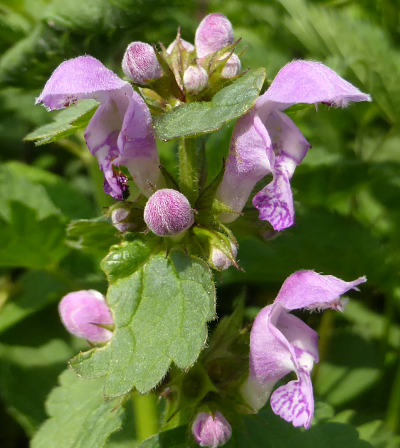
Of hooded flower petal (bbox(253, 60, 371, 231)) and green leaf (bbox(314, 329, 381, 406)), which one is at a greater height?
hooded flower petal (bbox(253, 60, 371, 231))

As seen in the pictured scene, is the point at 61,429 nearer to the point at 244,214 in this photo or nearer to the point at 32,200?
the point at 244,214

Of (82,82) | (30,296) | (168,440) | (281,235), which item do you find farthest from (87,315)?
(30,296)

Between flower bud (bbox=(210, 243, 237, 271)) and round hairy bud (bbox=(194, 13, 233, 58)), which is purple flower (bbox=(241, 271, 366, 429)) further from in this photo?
round hairy bud (bbox=(194, 13, 233, 58))

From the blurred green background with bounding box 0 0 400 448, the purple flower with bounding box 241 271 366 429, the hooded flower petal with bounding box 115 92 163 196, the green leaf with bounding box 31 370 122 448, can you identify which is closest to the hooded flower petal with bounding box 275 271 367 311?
the purple flower with bounding box 241 271 366 429

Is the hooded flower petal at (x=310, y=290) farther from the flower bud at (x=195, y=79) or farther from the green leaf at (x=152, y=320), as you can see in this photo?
the flower bud at (x=195, y=79)

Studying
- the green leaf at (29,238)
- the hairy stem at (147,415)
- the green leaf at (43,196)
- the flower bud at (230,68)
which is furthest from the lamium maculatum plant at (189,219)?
the green leaf at (43,196)

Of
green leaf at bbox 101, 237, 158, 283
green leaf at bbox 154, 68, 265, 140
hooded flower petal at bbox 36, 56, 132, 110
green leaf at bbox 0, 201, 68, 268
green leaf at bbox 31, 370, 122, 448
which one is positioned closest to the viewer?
green leaf at bbox 154, 68, 265, 140

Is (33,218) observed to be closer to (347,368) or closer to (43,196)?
(43,196)
